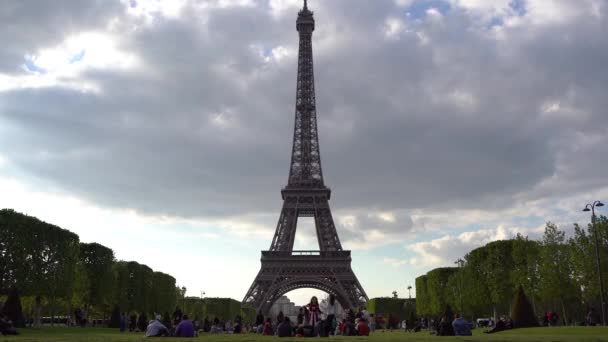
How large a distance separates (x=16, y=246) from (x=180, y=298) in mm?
55917

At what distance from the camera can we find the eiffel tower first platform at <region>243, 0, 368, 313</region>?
308 ft

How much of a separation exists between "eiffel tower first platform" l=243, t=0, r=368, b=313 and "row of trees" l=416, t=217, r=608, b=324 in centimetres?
1523

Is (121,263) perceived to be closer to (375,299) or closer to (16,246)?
(16,246)

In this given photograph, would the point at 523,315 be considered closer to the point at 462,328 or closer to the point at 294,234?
the point at 462,328

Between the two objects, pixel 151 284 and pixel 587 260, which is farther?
pixel 151 284

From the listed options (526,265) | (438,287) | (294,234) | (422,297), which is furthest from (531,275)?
(294,234)

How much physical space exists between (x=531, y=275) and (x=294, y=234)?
153 ft

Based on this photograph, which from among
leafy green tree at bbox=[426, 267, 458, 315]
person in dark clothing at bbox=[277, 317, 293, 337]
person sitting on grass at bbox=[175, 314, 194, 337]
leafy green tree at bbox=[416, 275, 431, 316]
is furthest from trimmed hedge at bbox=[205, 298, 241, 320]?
person sitting on grass at bbox=[175, 314, 194, 337]

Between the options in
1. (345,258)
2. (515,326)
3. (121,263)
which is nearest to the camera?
(515,326)

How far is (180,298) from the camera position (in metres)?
105

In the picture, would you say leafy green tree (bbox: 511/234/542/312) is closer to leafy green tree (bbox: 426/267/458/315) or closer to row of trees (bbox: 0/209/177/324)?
leafy green tree (bbox: 426/267/458/315)

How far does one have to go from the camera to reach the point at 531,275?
5847cm

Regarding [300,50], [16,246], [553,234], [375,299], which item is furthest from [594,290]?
[300,50]

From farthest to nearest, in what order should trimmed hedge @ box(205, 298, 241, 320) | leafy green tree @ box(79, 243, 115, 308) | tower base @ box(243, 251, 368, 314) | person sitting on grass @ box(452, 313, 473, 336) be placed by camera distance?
trimmed hedge @ box(205, 298, 241, 320) → tower base @ box(243, 251, 368, 314) → leafy green tree @ box(79, 243, 115, 308) → person sitting on grass @ box(452, 313, 473, 336)
